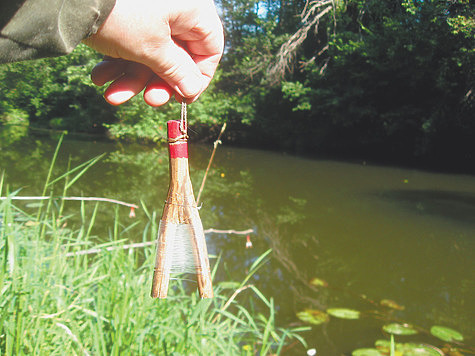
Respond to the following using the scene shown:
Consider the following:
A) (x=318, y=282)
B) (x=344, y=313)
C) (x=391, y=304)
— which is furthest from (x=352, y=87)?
(x=344, y=313)

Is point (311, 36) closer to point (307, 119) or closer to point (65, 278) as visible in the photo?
point (307, 119)

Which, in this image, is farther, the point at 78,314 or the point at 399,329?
the point at 399,329

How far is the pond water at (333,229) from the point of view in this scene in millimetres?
3250

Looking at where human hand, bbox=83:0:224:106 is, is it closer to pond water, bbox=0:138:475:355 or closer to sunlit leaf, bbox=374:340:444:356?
pond water, bbox=0:138:475:355

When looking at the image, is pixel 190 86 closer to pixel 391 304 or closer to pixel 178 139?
pixel 178 139

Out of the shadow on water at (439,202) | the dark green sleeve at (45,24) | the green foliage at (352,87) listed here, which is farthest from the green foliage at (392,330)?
the green foliage at (352,87)

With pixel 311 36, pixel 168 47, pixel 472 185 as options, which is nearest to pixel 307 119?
pixel 311 36

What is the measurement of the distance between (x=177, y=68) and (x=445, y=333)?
2.93m

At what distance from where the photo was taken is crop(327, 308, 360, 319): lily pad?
10.1ft

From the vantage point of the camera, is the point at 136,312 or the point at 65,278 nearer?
the point at 136,312

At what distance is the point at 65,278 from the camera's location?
6.07 ft

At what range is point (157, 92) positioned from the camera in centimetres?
75

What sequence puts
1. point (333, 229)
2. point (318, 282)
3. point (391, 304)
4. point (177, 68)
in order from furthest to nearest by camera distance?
point (333, 229), point (318, 282), point (391, 304), point (177, 68)

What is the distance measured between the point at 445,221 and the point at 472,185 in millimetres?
3139
